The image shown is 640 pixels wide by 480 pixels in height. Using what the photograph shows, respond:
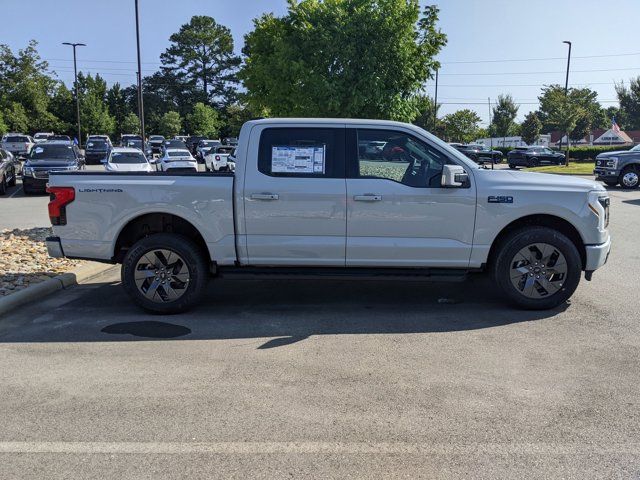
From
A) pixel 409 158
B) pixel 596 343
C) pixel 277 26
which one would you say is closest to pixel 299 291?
pixel 409 158

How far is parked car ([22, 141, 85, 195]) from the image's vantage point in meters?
19.1

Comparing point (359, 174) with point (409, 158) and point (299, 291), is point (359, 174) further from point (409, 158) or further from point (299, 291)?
point (299, 291)

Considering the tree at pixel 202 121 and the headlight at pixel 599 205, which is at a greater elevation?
the tree at pixel 202 121

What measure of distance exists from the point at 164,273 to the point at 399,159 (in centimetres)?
279

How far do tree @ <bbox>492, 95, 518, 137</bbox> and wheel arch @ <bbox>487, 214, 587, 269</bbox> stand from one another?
227 ft

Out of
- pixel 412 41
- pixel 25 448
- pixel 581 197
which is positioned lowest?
pixel 25 448

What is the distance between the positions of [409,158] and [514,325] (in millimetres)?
2032

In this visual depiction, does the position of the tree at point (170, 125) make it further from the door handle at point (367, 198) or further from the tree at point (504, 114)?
the door handle at point (367, 198)

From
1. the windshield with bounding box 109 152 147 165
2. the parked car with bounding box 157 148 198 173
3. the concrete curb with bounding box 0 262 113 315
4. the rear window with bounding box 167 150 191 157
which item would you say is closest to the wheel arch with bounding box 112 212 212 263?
the concrete curb with bounding box 0 262 113 315

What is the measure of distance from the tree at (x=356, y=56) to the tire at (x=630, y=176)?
8297mm

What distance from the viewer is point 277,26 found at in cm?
2283

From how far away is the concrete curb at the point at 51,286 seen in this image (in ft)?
20.5

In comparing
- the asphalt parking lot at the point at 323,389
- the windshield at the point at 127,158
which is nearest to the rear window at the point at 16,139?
the windshield at the point at 127,158

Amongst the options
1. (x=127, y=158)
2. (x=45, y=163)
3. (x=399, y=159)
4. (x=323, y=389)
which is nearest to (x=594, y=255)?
(x=399, y=159)
